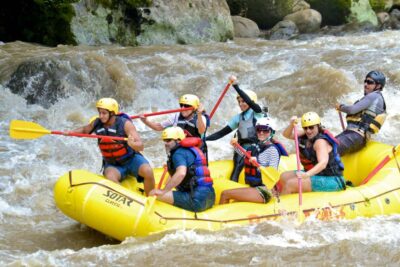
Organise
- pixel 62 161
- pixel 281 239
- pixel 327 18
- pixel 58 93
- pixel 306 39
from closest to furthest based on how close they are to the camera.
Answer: pixel 281 239, pixel 62 161, pixel 58 93, pixel 306 39, pixel 327 18

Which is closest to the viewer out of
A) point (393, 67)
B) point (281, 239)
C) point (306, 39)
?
point (281, 239)

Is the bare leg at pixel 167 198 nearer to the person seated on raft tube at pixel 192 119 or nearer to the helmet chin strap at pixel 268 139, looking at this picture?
the person seated on raft tube at pixel 192 119

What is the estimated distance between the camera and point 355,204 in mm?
5879

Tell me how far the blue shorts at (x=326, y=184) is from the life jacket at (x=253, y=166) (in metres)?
0.40

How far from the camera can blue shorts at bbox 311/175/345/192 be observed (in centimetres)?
605

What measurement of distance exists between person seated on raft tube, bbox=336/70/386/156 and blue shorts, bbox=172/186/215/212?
1.84m

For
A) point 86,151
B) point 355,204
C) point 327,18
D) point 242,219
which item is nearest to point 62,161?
point 86,151

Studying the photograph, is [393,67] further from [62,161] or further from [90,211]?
→ [90,211]

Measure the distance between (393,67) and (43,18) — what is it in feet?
22.9

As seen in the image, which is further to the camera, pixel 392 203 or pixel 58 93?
pixel 58 93

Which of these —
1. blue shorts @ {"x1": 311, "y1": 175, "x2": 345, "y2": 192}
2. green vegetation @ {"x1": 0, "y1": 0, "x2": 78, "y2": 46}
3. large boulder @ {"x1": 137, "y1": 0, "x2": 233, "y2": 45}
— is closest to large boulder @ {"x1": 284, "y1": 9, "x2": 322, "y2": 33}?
large boulder @ {"x1": 137, "y1": 0, "x2": 233, "y2": 45}

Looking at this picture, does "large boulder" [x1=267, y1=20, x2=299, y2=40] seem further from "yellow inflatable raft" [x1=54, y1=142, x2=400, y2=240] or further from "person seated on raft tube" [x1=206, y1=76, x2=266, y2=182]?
"yellow inflatable raft" [x1=54, y1=142, x2=400, y2=240]

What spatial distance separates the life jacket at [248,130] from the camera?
6.50 meters

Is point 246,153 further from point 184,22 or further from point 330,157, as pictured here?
point 184,22
